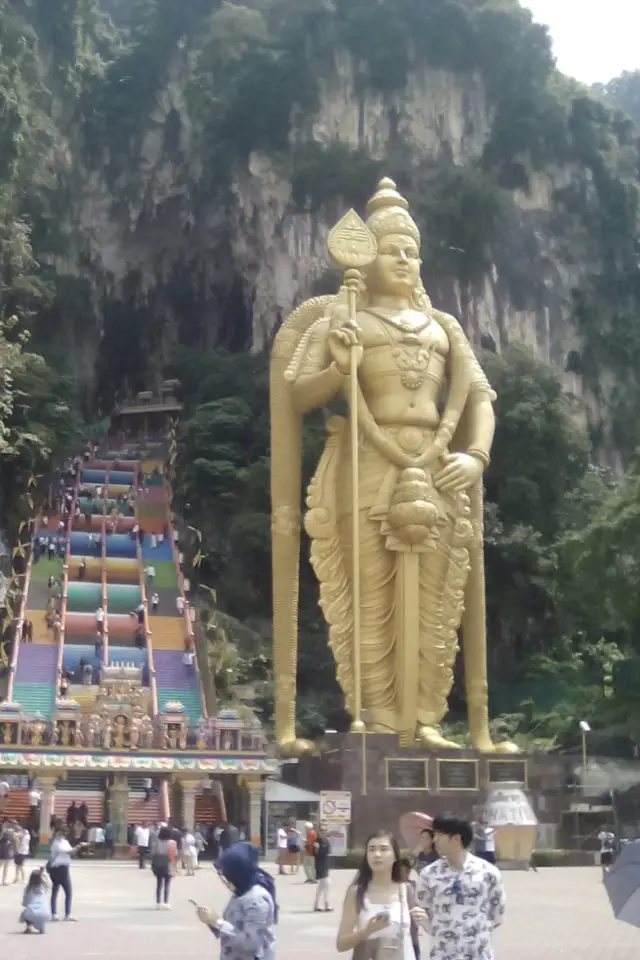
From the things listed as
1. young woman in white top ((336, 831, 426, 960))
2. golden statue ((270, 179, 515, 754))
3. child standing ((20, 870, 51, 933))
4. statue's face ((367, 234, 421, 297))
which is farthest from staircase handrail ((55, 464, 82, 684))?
young woman in white top ((336, 831, 426, 960))

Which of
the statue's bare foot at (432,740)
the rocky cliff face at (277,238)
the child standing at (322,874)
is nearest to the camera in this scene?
the child standing at (322,874)

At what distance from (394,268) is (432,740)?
5271 mm

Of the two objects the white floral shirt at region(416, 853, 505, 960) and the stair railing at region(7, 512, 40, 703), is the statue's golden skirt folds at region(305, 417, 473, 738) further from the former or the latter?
the white floral shirt at region(416, 853, 505, 960)

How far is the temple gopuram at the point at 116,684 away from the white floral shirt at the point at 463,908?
13141 millimetres

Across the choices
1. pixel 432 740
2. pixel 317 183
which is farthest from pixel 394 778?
pixel 317 183

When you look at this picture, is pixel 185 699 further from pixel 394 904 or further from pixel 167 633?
pixel 394 904

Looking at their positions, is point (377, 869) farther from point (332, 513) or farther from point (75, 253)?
point (75, 253)

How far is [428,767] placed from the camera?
1305 centimetres

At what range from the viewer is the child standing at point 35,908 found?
7469mm

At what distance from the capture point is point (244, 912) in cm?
354

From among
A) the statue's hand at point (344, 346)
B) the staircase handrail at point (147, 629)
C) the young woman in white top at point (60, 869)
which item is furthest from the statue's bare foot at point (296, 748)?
the young woman in white top at point (60, 869)

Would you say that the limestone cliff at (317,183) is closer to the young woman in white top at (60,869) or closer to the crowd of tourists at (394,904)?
the young woman in white top at (60,869)

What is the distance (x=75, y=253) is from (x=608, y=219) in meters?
14.7

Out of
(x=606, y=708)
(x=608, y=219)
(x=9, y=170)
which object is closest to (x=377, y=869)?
(x=606, y=708)
